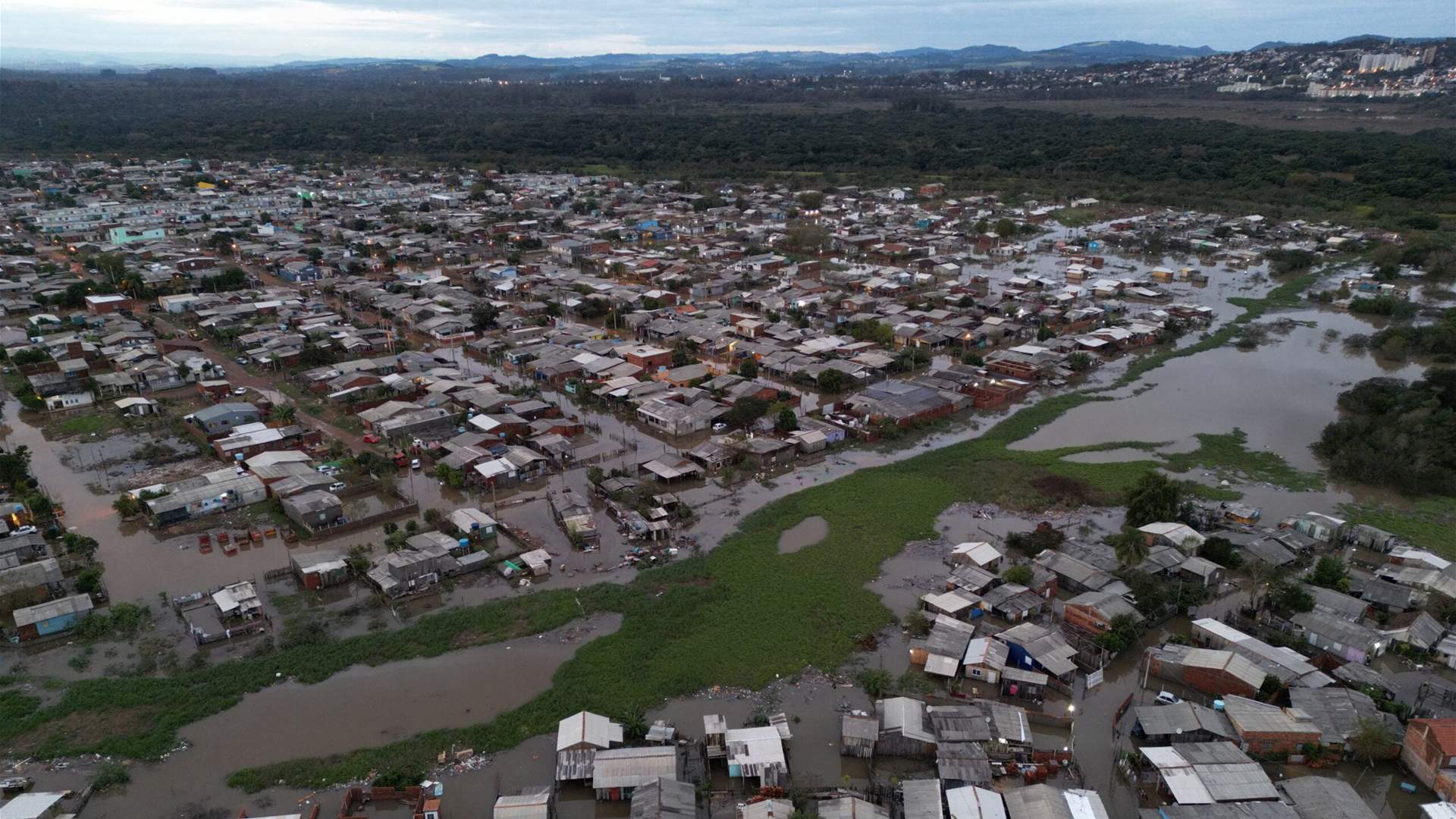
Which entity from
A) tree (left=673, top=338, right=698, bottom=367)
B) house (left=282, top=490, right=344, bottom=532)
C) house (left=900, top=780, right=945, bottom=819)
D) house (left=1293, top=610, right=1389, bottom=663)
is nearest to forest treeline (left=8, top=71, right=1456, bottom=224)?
tree (left=673, top=338, right=698, bottom=367)

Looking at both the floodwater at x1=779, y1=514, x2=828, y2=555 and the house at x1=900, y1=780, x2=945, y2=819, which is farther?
the floodwater at x1=779, y1=514, x2=828, y2=555

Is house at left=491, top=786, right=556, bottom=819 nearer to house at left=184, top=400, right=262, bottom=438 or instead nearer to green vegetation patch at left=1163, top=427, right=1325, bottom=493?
house at left=184, top=400, right=262, bottom=438

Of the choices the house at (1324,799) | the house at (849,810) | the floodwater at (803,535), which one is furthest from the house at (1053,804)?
the floodwater at (803,535)

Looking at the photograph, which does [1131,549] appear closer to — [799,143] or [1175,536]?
[1175,536]

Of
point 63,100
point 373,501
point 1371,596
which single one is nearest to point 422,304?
point 373,501

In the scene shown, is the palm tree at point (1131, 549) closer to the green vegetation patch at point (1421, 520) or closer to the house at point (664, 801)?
the green vegetation patch at point (1421, 520)

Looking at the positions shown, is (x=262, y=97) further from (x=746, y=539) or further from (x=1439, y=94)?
(x=1439, y=94)

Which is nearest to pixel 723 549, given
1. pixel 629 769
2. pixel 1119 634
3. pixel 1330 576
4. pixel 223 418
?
pixel 629 769
